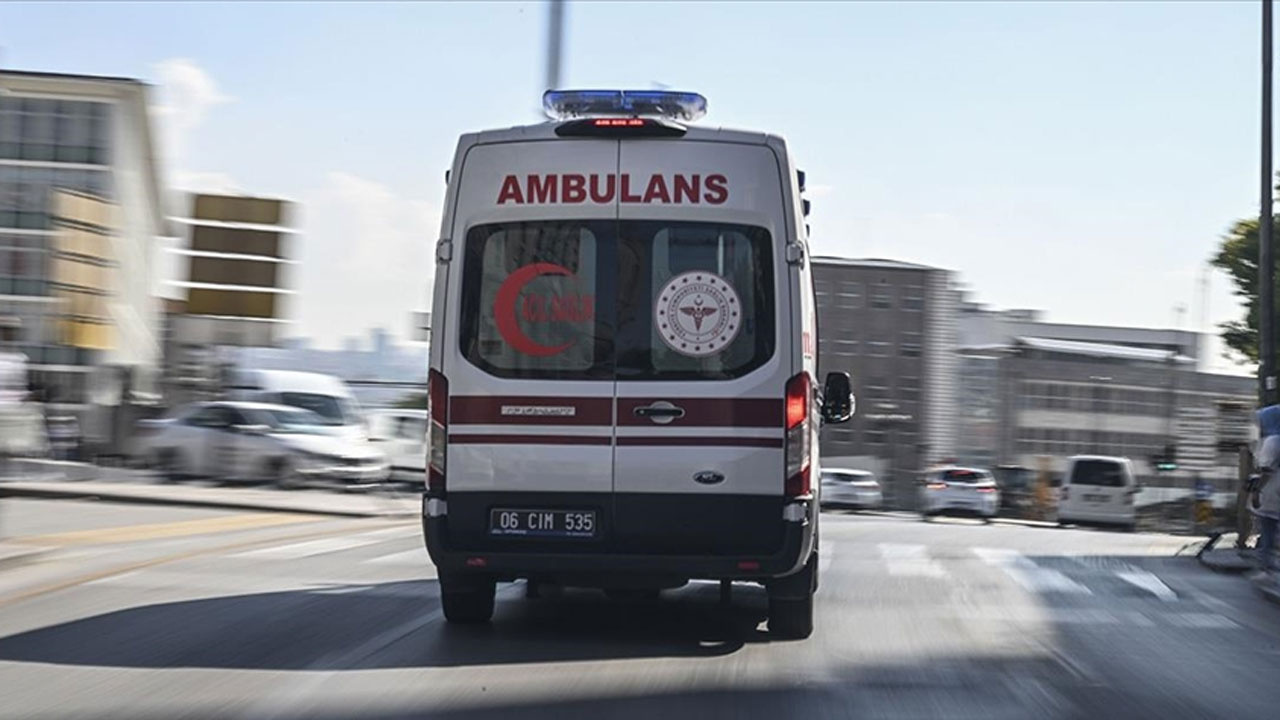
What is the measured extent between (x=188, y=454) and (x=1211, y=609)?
2020cm

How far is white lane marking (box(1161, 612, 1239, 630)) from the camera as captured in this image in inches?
443

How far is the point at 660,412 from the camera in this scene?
8742 mm

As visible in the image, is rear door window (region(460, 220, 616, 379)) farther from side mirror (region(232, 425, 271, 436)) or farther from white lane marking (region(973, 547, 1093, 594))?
side mirror (region(232, 425, 271, 436))

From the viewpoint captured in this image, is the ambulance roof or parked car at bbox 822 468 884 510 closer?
the ambulance roof

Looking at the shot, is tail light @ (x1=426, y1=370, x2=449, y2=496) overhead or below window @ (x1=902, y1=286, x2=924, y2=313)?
below

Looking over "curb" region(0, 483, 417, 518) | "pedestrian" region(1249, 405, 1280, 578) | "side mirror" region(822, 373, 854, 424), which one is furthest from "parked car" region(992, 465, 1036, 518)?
"side mirror" region(822, 373, 854, 424)

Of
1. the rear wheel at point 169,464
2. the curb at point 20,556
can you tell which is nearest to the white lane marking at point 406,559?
the curb at point 20,556

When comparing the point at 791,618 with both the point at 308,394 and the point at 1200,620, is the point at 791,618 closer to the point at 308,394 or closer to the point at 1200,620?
the point at 1200,620

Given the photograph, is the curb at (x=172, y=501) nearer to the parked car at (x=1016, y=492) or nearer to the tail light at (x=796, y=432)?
the tail light at (x=796, y=432)

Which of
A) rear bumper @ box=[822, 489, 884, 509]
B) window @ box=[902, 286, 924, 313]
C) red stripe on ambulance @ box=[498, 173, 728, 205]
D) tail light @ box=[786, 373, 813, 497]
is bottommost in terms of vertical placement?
rear bumper @ box=[822, 489, 884, 509]

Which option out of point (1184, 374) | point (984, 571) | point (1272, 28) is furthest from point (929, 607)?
point (1184, 374)

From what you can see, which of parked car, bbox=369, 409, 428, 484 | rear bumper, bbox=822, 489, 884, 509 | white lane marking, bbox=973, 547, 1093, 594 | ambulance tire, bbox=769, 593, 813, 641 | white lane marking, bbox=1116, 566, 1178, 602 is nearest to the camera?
ambulance tire, bbox=769, 593, 813, 641

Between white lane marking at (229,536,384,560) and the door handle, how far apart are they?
6.45 m

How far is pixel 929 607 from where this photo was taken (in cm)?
1176
